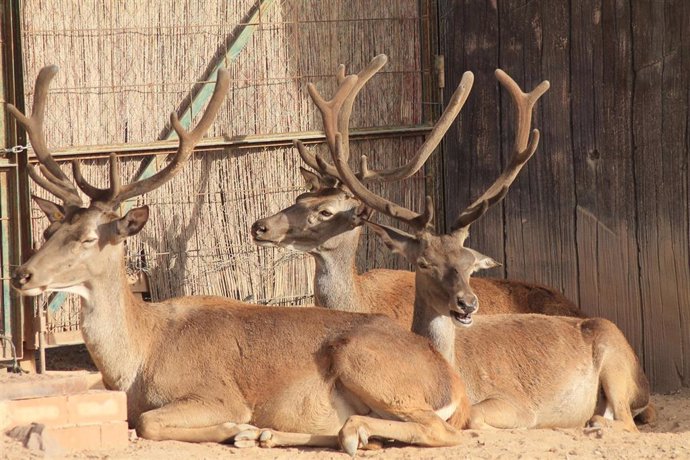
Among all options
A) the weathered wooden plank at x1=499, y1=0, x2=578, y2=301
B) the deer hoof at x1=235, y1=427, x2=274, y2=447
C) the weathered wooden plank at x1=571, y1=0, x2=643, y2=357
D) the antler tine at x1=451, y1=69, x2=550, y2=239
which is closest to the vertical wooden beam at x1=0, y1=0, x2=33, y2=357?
the deer hoof at x1=235, y1=427, x2=274, y2=447

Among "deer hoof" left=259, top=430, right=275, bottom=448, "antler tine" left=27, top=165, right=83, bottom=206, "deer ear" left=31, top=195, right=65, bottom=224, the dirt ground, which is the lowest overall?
the dirt ground

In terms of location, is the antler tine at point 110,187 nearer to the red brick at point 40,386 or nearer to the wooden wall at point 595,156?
the red brick at point 40,386

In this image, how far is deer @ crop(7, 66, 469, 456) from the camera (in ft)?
26.9

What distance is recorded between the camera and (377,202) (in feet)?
31.5

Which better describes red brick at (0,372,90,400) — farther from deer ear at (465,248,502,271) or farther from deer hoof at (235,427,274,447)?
deer ear at (465,248,502,271)

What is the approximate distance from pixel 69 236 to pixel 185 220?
2.77 meters

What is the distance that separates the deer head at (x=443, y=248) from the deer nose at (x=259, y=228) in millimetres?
940

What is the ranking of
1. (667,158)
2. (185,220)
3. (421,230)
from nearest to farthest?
(421,230), (667,158), (185,220)

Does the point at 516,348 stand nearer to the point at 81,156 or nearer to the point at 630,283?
the point at 630,283

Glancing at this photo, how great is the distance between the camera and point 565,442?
821cm

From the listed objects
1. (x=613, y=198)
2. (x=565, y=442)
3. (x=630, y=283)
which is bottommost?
(x=565, y=442)

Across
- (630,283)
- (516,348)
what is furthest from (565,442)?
(630,283)

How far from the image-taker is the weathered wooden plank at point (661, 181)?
10047mm

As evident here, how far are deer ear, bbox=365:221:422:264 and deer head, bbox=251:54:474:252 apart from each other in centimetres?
86
